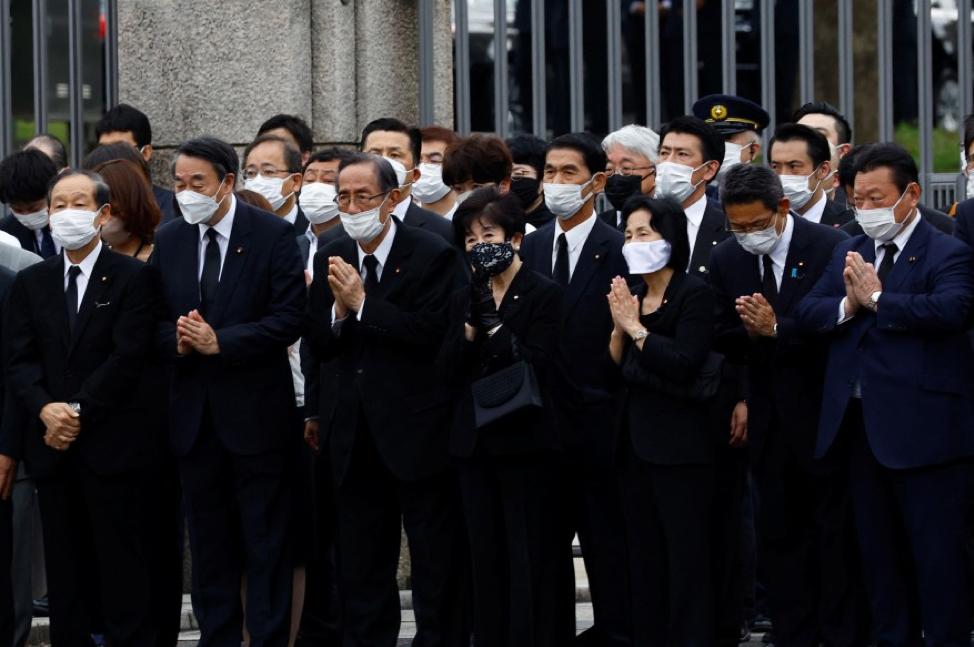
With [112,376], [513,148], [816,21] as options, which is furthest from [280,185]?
[816,21]

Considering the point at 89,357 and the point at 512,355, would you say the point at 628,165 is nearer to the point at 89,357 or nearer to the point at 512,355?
the point at 512,355

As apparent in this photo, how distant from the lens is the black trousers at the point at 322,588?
8281 millimetres

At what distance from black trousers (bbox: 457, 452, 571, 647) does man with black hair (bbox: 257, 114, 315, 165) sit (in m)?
2.67

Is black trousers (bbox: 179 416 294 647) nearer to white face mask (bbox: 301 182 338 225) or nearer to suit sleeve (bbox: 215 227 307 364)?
suit sleeve (bbox: 215 227 307 364)

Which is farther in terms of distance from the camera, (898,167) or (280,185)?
(280,185)

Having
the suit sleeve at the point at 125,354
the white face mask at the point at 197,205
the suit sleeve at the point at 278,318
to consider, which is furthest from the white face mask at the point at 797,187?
the suit sleeve at the point at 125,354

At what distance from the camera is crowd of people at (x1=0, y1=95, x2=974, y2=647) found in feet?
24.1

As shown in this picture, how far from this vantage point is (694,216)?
832 cm

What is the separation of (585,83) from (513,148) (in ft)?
4.54

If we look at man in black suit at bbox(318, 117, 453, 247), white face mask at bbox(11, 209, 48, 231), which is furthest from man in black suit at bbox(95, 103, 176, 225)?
man in black suit at bbox(318, 117, 453, 247)

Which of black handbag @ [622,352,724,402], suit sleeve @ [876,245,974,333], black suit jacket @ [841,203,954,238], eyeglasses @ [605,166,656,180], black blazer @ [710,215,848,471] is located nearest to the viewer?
suit sleeve @ [876,245,974,333]

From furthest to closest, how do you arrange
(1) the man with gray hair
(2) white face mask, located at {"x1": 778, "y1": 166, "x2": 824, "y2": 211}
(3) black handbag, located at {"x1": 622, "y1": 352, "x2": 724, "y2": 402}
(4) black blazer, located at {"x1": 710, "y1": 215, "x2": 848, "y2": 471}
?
(1) the man with gray hair → (2) white face mask, located at {"x1": 778, "y1": 166, "x2": 824, "y2": 211} → (4) black blazer, located at {"x1": 710, "y1": 215, "x2": 848, "y2": 471} → (3) black handbag, located at {"x1": 622, "y1": 352, "x2": 724, "y2": 402}

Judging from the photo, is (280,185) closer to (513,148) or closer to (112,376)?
(513,148)

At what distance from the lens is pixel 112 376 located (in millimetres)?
7590
